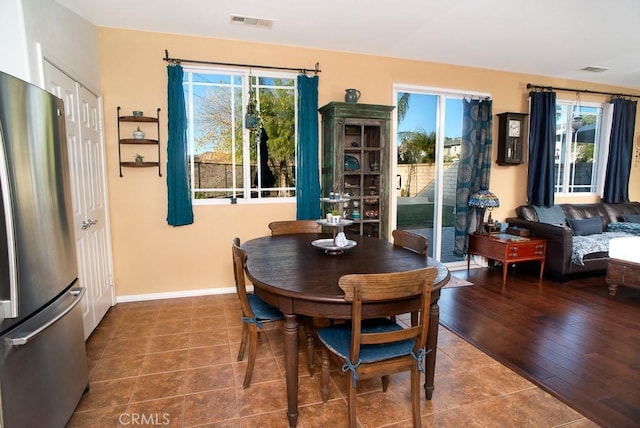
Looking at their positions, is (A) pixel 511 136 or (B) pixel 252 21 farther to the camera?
(A) pixel 511 136

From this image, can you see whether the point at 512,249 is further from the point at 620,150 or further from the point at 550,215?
the point at 620,150

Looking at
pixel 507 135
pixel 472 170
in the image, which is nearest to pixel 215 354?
pixel 472 170

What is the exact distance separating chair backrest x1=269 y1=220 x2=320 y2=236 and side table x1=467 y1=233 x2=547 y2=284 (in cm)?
248

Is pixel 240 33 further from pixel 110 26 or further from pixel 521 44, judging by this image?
pixel 521 44

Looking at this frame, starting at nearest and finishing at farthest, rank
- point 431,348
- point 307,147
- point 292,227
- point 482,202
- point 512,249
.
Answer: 1. point 431,348
2. point 292,227
3. point 307,147
4. point 512,249
5. point 482,202

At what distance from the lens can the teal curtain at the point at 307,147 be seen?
13.1 ft

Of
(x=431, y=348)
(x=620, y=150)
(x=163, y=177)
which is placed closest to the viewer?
(x=431, y=348)

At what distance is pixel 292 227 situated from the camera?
3.26 metres

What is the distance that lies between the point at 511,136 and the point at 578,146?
1563 millimetres

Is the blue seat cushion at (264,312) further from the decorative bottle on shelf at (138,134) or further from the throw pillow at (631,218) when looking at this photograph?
the throw pillow at (631,218)

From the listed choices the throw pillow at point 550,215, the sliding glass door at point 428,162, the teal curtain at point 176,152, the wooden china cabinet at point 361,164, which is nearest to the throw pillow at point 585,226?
the throw pillow at point 550,215

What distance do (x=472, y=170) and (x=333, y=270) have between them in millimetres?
3526

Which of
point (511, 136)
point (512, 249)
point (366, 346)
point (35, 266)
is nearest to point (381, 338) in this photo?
point (366, 346)

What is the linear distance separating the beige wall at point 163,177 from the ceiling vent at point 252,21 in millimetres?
478
